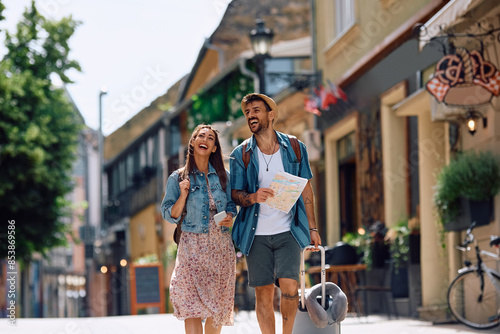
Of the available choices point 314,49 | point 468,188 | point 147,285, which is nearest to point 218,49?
point 147,285

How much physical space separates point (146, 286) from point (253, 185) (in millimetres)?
15395

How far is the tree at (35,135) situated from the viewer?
85.8ft

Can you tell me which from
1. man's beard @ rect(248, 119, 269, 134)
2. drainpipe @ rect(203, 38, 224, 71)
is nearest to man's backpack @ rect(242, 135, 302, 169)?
man's beard @ rect(248, 119, 269, 134)

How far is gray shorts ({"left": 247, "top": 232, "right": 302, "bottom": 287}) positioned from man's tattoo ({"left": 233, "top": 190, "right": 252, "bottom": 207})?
0.24 meters

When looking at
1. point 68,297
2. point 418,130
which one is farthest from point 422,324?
point 68,297

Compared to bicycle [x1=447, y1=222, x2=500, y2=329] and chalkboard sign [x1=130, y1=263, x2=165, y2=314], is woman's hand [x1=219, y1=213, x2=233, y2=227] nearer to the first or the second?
bicycle [x1=447, y1=222, x2=500, y2=329]

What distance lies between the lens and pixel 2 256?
2712 centimetres

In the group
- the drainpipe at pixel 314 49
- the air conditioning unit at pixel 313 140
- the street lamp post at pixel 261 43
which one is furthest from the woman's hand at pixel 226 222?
the drainpipe at pixel 314 49

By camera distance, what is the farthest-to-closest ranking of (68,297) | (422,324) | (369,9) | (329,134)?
(68,297) → (329,134) → (369,9) → (422,324)

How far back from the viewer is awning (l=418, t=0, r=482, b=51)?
877 cm

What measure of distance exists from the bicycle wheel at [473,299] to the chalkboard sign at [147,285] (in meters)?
12.7

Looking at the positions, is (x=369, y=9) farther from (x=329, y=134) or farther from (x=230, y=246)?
Answer: (x=230, y=246)

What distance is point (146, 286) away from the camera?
867 inches

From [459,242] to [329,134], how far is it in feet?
22.7
